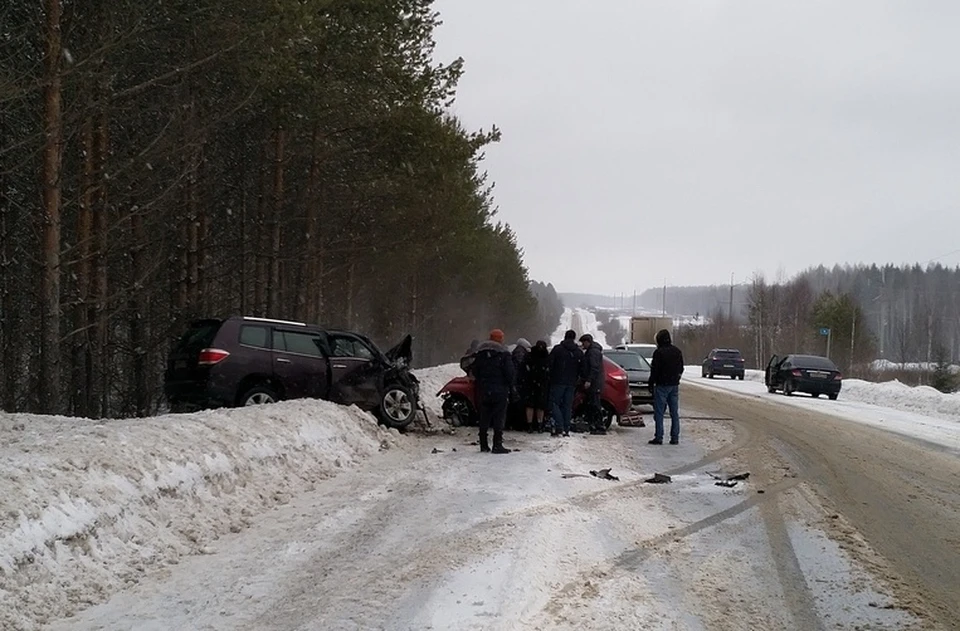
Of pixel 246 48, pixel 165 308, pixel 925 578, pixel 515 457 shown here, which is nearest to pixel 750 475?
pixel 515 457

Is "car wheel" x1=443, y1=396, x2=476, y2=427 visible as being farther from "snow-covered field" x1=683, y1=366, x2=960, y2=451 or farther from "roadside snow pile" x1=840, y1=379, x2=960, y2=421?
"roadside snow pile" x1=840, y1=379, x2=960, y2=421

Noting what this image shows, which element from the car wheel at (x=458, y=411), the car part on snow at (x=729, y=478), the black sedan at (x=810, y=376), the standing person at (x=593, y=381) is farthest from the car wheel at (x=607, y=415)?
the black sedan at (x=810, y=376)

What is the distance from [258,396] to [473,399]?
13.3 ft

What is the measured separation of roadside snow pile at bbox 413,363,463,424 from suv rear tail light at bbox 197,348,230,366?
4.46 m

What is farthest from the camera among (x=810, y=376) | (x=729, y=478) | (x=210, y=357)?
(x=810, y=376)

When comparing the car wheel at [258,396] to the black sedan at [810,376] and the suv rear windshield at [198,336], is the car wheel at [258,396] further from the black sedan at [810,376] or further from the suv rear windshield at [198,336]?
the black sedan at [810,376]

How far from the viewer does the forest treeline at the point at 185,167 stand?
1364cm

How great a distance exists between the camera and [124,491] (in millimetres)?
6793

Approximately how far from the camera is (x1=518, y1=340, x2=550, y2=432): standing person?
615 inches

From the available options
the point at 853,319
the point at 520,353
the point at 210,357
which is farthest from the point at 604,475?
the point at 853,319

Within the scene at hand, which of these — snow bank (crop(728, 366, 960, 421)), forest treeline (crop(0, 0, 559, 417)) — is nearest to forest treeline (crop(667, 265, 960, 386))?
snow bank (crop(728, 366, 960, 421))

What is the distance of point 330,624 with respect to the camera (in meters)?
5.09

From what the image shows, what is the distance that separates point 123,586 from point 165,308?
17.1 m

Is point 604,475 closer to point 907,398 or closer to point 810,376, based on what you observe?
point 907,398
